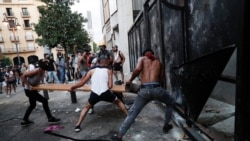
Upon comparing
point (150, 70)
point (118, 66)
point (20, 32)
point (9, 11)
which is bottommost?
point (118, 66)

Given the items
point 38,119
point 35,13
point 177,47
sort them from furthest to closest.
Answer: point 35,13 < point 38,119 < point 177,47

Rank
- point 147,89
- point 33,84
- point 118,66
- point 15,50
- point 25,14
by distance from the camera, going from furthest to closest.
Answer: point 25,14 < point 15,50 < point 118,66 < point 33,84 < point 147,89

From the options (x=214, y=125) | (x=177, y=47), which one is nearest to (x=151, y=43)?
(x=177, y=47)

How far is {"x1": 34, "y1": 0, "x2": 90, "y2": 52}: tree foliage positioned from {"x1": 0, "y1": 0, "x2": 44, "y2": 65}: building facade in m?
33.7

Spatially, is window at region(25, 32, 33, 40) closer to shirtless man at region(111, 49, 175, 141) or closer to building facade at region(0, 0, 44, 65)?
building facade at region(0, 0, 44, 65)

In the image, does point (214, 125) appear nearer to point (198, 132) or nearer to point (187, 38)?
point (198, 132)

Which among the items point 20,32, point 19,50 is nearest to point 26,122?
point 19,50

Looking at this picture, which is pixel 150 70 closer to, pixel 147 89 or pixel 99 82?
pixel 147 89

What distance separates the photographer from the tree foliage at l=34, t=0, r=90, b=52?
1895cm

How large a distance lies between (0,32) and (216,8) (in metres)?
56.7

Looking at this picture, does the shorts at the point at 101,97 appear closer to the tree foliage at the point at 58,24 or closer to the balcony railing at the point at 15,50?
the tree foliage at the point at 58,24

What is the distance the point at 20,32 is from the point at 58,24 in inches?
1575

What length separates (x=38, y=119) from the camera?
5832 mm

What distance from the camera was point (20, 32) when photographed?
52.9 metres
